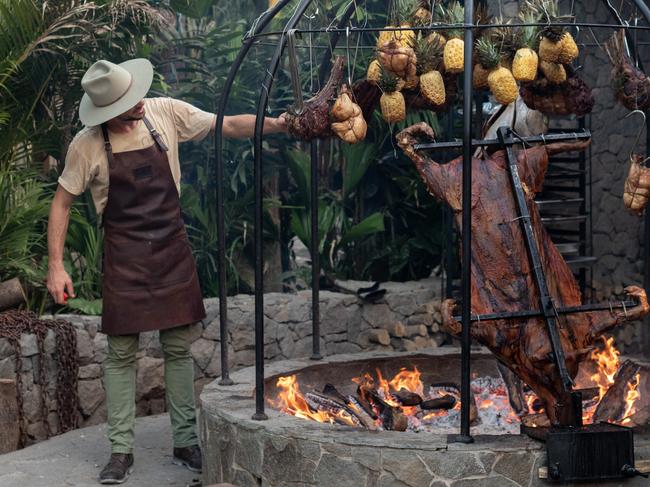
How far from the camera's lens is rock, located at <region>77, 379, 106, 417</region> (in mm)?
7270

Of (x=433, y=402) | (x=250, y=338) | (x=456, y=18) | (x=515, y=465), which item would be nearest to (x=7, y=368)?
(x=250, y=338)

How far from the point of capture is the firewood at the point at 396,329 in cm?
834

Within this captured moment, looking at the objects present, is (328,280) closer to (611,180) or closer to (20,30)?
(611,180)

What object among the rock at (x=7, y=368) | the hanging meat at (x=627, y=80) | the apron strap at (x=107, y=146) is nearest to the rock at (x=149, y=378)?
the rock at (x=7, y=368)

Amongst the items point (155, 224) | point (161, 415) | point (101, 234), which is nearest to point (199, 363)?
point (161, 415)

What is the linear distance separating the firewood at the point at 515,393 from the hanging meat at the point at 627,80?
1.66 m

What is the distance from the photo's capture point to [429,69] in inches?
202

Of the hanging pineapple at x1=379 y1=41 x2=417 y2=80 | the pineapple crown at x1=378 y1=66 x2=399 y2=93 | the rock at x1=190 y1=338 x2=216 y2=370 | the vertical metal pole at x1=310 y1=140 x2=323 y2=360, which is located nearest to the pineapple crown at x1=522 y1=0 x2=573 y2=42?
the hanging pineapple at x1=379 y1=41 x2=417 y2=80

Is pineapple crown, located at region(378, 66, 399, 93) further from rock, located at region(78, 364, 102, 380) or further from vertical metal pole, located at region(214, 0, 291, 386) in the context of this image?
rock, located at region(78, 364, 102, 380)

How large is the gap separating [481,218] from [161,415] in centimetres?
316

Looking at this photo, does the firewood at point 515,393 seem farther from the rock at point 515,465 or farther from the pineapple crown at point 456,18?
the pineapple crown at point 456,18

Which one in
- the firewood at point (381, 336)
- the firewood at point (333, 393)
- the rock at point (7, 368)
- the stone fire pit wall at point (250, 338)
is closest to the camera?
the firewood at point (333, 393)

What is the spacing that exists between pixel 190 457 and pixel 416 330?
9.06 ft

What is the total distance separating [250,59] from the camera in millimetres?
9094
